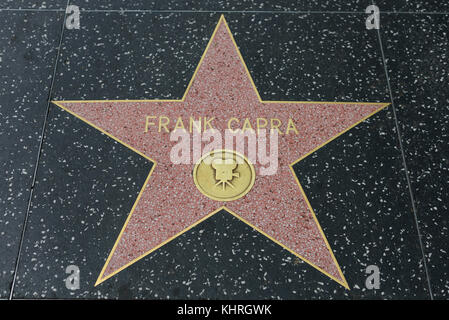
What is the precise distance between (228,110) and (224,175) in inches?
10.6

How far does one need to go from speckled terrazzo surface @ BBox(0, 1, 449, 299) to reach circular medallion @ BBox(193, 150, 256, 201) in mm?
90

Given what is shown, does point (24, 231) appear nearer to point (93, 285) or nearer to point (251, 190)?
point (93, 285)

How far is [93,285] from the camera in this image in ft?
4.31

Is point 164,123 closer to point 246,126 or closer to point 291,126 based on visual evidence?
point 246,126

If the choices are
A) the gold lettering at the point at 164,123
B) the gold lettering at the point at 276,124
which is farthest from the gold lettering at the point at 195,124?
the gold lettering at the point at 276,124

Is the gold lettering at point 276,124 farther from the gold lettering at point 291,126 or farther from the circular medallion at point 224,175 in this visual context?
the circular medallion at point 224,175

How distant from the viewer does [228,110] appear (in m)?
1.56

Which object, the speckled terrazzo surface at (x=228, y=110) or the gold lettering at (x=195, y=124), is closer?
the speckled terrazzo surface at (x=228, y=110)

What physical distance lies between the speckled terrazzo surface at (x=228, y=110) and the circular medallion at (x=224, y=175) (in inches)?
3.6

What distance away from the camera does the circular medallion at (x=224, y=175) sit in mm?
1433

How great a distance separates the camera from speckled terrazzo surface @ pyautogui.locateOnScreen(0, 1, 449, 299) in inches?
52.2

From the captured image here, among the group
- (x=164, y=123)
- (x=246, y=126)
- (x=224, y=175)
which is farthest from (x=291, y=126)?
(x=164, y=123)

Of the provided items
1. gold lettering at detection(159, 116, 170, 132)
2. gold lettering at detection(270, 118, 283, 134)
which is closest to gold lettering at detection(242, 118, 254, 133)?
gold lettering at detection(270, 118, 283, 134)
